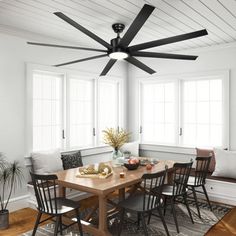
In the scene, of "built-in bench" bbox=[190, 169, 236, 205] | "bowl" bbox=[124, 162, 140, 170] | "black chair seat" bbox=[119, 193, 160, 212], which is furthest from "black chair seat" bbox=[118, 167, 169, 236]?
"built-in bench" bbox=[190, 169, 236, 205]

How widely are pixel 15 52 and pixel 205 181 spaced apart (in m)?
3.62

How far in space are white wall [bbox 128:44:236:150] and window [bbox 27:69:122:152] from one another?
46cm

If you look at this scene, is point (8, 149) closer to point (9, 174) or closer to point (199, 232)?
point (9, 174)

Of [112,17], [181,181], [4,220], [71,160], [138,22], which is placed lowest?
[4,220]

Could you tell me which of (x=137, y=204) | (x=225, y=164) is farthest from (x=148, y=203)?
Result: (x=225, y=164)

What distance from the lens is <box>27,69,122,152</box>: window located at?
Answer: 4.35 m

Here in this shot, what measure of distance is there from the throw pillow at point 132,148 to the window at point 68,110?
20.1 inches

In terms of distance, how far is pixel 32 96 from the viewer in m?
4.18

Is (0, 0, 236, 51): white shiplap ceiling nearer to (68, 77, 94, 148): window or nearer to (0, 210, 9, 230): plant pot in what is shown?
(68, 77, 94, 148): window

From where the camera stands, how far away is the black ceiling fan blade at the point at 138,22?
2092 mm

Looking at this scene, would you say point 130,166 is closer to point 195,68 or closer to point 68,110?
point 68,110

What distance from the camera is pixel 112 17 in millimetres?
3254

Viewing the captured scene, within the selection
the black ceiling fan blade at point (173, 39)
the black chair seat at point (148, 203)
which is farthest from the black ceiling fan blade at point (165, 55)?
the black chair seat at point (148, 203)

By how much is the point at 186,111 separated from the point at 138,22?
10.7 feet
